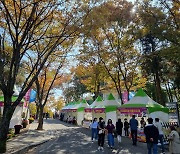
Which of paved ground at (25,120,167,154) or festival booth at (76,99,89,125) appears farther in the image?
festival booth at (76,99,89,125)

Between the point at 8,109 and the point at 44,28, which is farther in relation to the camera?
the point at 44,28

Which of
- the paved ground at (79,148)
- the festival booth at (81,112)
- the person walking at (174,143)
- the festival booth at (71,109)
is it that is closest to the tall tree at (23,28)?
the paved ground at (79,148)

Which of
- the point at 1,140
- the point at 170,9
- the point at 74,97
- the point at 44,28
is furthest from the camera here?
the point at 74,97

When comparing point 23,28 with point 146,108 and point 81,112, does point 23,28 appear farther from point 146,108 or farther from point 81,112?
point 81,112

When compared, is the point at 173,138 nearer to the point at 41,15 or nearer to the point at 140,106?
the point at 140,106

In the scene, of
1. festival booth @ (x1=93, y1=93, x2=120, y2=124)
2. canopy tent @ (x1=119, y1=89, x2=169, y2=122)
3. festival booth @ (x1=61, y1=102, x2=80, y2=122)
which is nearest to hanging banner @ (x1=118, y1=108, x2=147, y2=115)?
canopy tent @ (x1=119, y1=89, x2=169, y2=122)

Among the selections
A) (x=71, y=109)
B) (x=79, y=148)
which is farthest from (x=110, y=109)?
(x=71, y=109)

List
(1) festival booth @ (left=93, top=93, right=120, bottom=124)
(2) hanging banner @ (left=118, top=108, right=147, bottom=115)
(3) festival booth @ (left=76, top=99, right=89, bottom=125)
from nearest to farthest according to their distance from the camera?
(2) hanging banner @ (left=118, top=108, right=147, bottom=115)
(1) festival booth @ (left=93, top=93, right=120, bottom=124)
(3) festival booth @ (left=76, top=99, right=89, bottom=125)

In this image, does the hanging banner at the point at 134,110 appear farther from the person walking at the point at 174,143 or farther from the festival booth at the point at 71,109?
the festival booth at the point at 71,109

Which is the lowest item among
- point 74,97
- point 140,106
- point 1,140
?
point 1,140

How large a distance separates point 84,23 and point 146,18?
6142 mm

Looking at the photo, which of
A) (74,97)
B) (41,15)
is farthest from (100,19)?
(74,97)

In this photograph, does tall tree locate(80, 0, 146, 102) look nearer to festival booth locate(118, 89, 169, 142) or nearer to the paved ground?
festival booth locate(118, 89, 169, 142)

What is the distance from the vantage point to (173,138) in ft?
25.6
